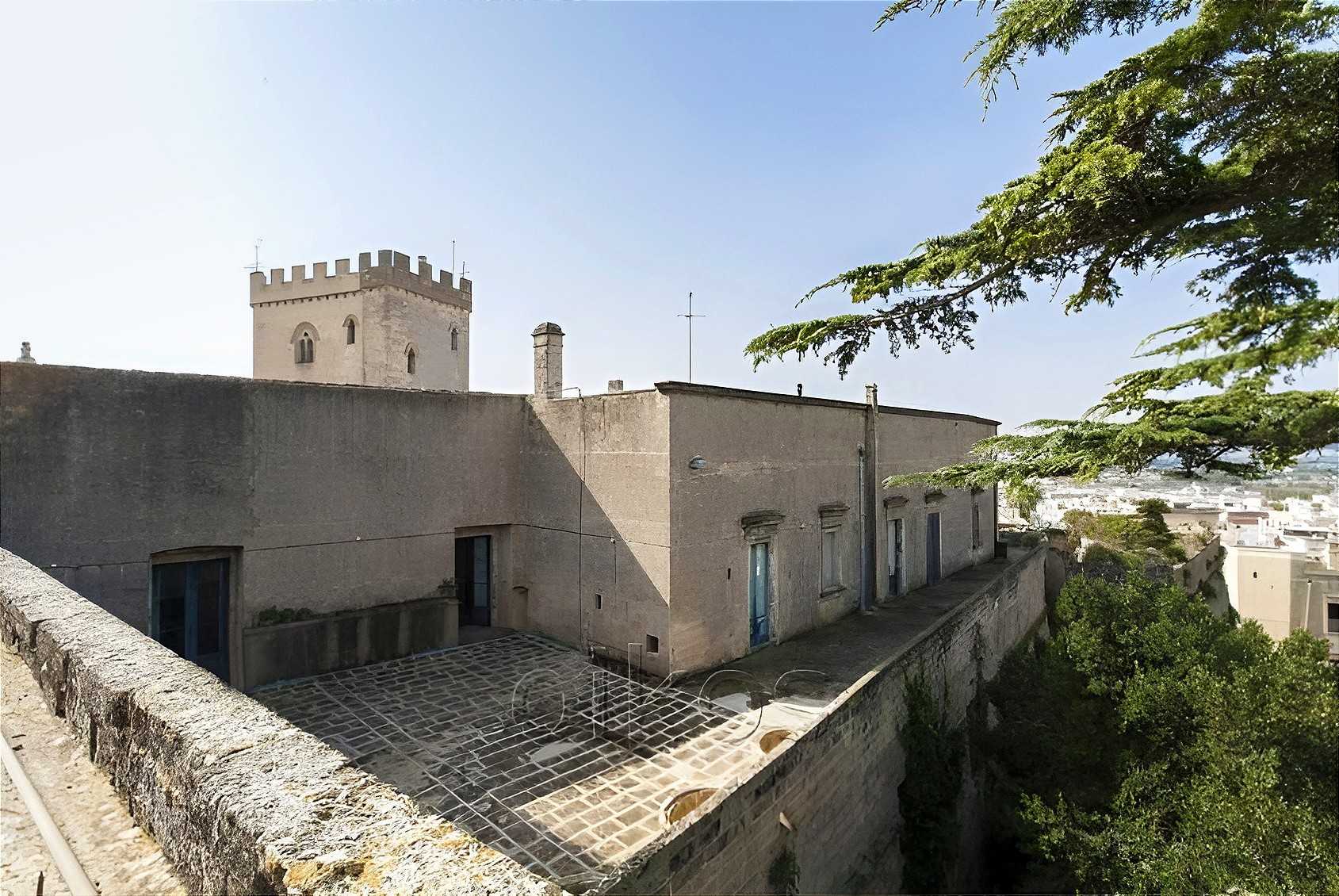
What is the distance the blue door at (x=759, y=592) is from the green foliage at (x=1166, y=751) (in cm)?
483

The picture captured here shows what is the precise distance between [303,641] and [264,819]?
9.12m

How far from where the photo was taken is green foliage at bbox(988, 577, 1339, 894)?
7.32m

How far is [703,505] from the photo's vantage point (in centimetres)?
1041

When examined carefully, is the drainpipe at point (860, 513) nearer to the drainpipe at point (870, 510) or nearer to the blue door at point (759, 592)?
the drainpipe at point (870, 510)

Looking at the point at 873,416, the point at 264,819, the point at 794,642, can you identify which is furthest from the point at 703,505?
the point at 264,819

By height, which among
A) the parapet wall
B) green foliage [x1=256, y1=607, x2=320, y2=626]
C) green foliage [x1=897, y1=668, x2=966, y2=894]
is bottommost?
green foliage [x1=897, y1=668, x2=966, y2=894]

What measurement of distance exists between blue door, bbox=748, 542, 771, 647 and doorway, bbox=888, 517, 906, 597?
497 cm

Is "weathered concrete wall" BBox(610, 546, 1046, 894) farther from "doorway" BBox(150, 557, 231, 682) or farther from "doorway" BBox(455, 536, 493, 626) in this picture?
"doorway" BBox(150, 557, 231, 682)

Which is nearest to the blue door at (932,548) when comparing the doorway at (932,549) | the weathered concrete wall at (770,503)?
the doorway at (932,549)

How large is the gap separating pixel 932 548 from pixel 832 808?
437 inches

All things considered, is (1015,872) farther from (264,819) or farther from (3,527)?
(3,527)

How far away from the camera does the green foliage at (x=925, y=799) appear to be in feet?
31.6

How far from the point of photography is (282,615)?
9.73 m

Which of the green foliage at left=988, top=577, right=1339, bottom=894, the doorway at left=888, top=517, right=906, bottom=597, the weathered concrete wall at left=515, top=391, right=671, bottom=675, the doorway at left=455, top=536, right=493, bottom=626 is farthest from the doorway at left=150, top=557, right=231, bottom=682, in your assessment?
the doorway at left=888, top=517, right=906, bottom=597
